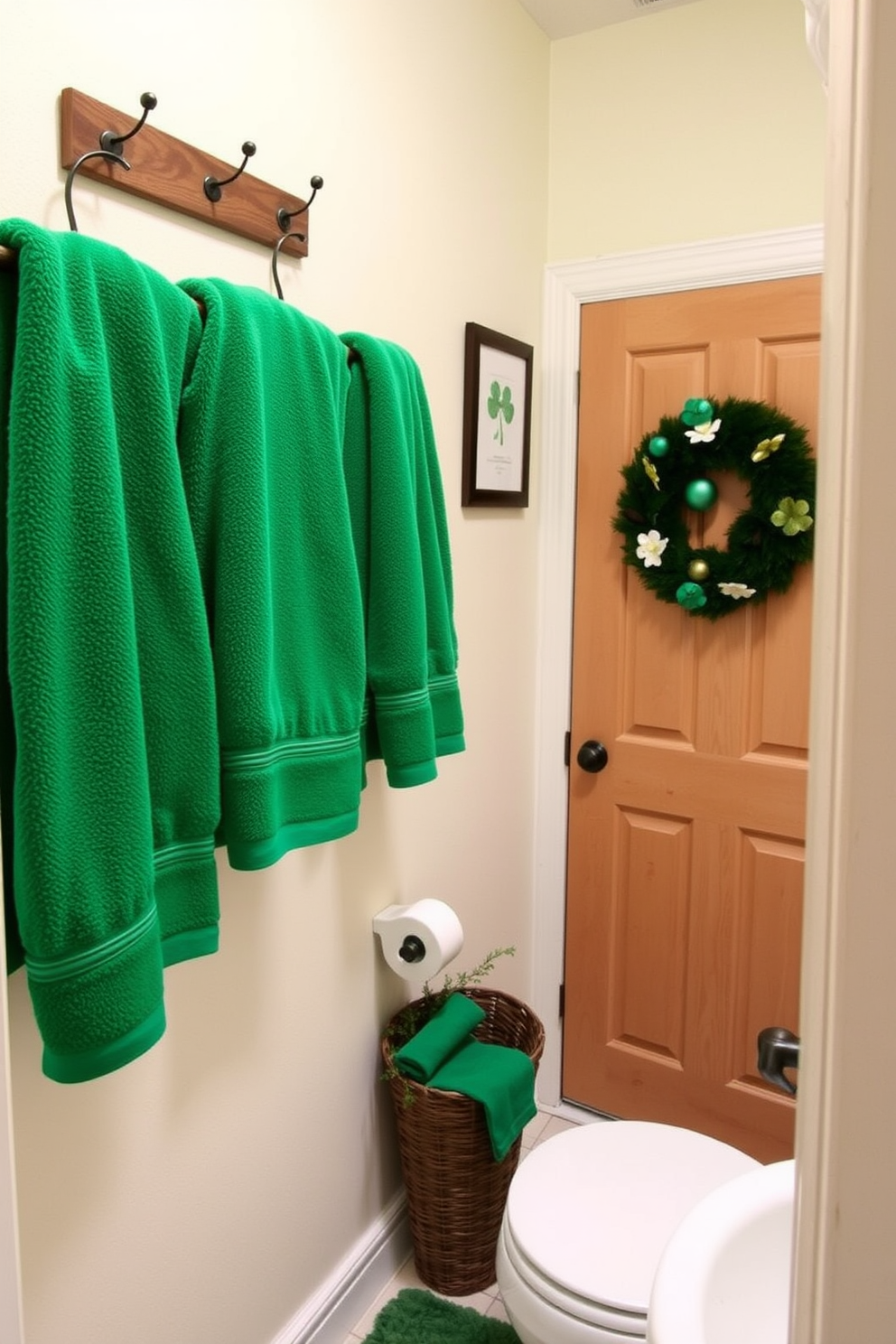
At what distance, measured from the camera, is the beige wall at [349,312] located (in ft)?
3.65

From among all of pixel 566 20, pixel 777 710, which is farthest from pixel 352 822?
pixel 566 20

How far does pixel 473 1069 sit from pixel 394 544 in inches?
39.0

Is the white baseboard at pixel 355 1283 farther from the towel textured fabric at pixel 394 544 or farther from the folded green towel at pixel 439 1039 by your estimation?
the towel textured fabric at pixel 394 544

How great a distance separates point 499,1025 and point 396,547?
114cm

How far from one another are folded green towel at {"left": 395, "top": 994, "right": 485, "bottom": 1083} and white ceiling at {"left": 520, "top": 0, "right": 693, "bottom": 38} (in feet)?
6.66

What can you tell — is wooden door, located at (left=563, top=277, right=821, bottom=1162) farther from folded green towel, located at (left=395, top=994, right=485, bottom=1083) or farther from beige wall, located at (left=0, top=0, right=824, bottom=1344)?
folded green towel, located at (left=395, top=994, right=485, bottom=1083)

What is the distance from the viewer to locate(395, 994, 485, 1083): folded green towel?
166 cm

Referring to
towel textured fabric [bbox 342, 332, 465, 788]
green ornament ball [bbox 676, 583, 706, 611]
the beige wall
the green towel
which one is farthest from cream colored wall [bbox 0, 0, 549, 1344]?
green ornament ball [bbox 676, 583, 706, 611]

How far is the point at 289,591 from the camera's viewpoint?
1.10m

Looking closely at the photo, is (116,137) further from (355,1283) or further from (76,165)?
(355,1283)

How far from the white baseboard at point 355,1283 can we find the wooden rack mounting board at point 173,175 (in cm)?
167

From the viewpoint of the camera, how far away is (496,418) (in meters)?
1.97

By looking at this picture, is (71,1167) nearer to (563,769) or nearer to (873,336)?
(873,336)

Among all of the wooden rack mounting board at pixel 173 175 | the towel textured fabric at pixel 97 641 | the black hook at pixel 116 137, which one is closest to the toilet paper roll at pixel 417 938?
the towel textured fabric at pixel 97 641
